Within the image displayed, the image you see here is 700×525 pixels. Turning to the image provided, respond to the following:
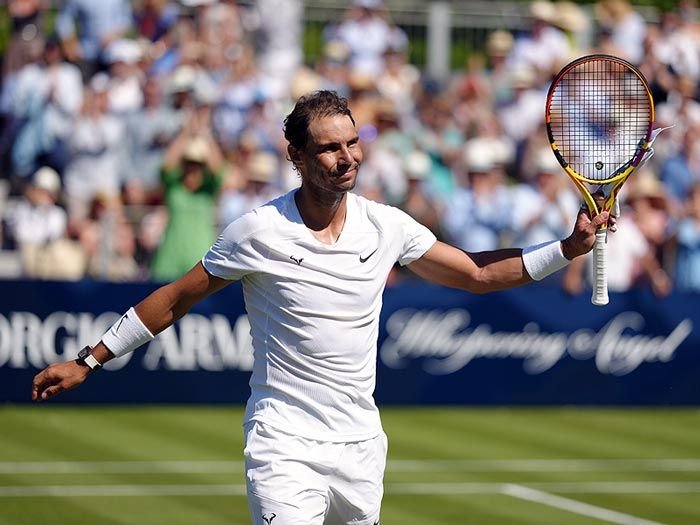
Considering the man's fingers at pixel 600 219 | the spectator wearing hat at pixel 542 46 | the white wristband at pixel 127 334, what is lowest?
the white wristband at pixel 127 334

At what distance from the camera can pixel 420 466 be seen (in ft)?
36.4

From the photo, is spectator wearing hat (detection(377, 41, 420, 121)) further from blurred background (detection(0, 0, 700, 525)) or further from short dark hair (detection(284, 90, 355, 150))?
short dark hair (detection(284, 90, 355, 150))

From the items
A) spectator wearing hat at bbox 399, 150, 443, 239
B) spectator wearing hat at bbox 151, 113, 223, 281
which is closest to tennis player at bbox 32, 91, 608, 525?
spectator wearing hat at bbox 151, 113, 223, 281

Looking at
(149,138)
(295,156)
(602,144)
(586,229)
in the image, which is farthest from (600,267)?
(149,138)

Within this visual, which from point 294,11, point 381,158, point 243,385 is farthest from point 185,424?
point 294,11

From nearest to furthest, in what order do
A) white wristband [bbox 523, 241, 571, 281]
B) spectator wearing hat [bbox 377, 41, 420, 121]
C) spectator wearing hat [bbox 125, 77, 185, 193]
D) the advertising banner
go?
white wristband [bbox 523, 241, 571, 281] < the advertising banner < spectator wearing hat [bbox 125, 77, 185, 193] < spectator wearing hat [bbox 377, 41, 420, 121]

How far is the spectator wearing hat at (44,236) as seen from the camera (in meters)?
13.4

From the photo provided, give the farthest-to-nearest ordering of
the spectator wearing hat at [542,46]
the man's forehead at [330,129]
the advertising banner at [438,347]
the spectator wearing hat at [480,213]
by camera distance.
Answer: the spectator wearing hat at [542,46]
the spectator wearing hat at [480,213]
the advertising banner at [438,347]
the man's forehead at [330,129]

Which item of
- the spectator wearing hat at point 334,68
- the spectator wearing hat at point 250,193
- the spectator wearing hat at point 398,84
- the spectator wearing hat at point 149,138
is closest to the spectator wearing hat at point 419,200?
the spectator wearing hat at point 250,193

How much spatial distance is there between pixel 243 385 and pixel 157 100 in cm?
394

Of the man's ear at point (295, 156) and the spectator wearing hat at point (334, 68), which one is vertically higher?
the spectator wearing hat at point (334, 68)

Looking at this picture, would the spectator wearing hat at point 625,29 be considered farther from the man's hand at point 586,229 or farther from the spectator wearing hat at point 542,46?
the man's hand at point 586,229

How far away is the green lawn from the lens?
9383mm

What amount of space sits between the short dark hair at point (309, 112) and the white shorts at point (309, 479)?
45.5 inches
